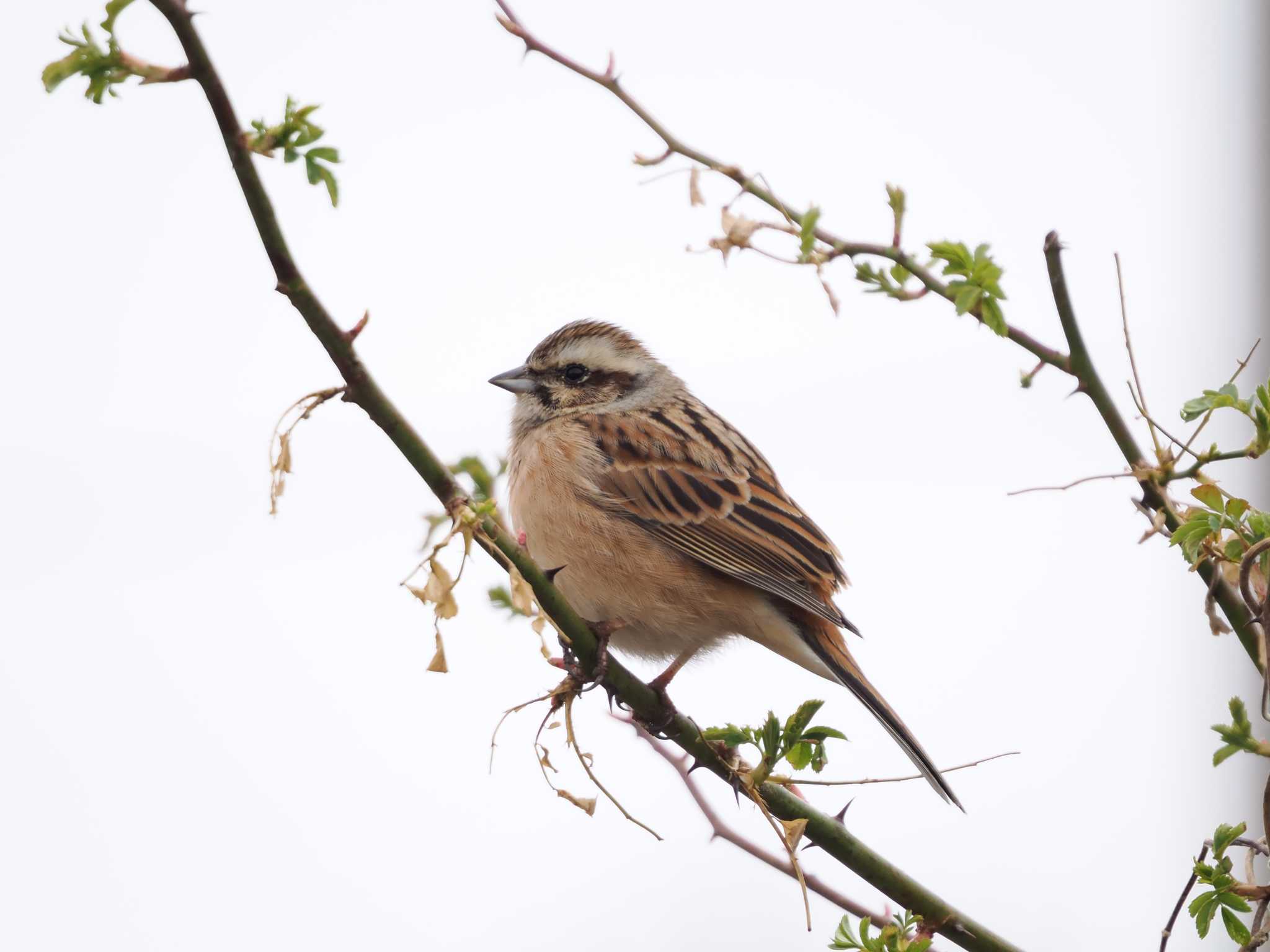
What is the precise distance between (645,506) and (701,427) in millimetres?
734

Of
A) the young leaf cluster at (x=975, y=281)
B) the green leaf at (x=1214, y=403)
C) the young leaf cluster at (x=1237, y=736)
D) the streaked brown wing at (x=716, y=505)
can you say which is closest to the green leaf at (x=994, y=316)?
the young leaf cluster at (x=975, y=281)

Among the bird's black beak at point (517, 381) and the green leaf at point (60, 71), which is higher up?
Answer: the bird's black beak at point (517, 381)

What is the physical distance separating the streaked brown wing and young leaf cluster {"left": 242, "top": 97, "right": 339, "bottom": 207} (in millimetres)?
2777

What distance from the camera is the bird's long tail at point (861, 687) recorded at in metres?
3.80

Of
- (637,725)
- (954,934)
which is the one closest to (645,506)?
(637,725)

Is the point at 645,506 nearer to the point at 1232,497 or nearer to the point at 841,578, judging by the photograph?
→ the point at 841,578

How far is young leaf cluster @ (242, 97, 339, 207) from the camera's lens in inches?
82.7

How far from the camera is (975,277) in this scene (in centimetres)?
238

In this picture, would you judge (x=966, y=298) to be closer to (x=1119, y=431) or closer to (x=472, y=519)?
(x=1119, y=431)

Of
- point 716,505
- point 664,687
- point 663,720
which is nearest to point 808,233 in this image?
point 663,720

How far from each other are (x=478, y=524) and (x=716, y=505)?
2712 mm

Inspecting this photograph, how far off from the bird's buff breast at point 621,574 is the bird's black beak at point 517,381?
60 centimetres

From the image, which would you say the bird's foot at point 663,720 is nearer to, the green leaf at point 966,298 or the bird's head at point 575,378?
the green leaf at point 966,298

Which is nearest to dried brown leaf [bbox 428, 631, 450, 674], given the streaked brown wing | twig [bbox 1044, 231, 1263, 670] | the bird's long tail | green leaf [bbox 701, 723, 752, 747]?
green leaf [bbox 701, 723, 752, 747]
